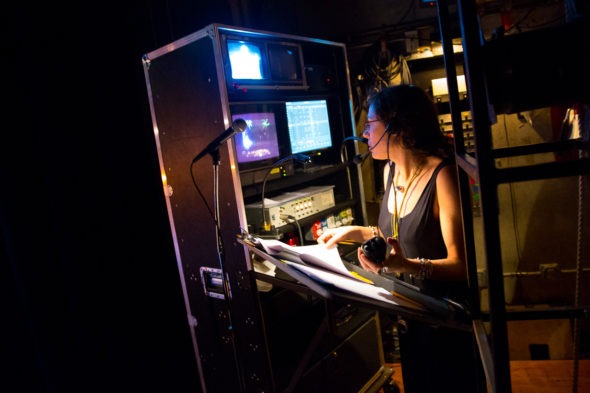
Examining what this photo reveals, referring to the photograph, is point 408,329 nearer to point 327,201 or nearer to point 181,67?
point 327,201

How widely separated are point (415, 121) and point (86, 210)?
5.31ft

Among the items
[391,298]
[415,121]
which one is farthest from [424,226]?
[391,298]

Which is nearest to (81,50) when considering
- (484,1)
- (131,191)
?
(131,191)

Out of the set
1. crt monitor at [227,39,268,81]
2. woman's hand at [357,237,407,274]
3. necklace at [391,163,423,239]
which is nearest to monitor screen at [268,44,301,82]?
crt monitor at [227,39,268,81]

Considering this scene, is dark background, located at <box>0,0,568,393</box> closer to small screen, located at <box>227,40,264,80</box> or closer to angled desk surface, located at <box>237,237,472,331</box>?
small screen, located at <box>227,40,264,80</box>

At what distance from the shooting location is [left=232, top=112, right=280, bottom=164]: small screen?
2023 mm

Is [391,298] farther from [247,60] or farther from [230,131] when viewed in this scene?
[247,60]

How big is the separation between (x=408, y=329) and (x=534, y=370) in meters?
1.78

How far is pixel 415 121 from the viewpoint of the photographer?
1.65 metres

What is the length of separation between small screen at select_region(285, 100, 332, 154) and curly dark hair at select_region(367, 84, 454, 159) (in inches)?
31.0

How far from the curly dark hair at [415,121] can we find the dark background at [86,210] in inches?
55.8

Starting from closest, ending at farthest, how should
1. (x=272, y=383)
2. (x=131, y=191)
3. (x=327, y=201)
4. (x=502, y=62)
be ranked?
(x=502, y=62), (x=272, y=383), (x=131, y=191), (x=327, y=201)

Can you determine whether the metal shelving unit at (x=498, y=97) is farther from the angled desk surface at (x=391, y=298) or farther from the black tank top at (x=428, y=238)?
the black tank top at (x=428, y=238)

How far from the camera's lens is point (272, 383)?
6.39ft
